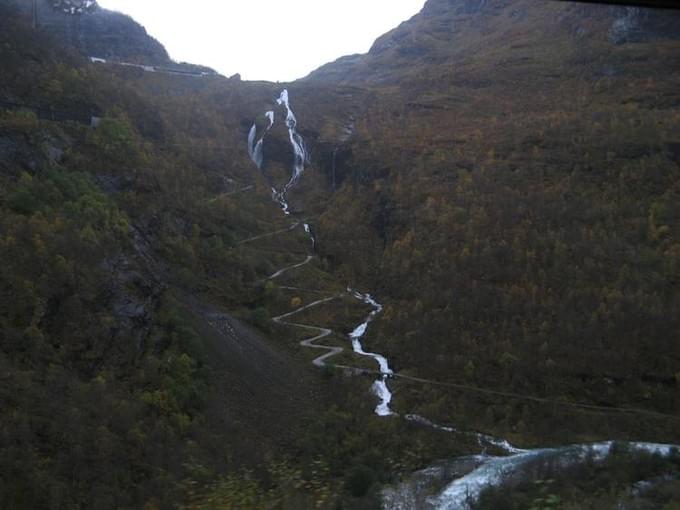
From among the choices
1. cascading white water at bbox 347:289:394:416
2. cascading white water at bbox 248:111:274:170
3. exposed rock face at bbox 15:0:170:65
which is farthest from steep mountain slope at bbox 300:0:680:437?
exposed rock face at bbox 15:0:170:65

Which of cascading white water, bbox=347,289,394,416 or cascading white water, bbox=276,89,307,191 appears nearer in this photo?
cascading white water, bbox=347,289,394,416

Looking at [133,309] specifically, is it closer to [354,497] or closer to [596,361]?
[354,497]

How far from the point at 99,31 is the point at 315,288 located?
4496 cm

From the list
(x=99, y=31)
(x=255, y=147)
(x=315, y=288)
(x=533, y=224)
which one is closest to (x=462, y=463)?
(x=533, y=224)

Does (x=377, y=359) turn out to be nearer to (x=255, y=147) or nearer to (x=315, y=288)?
(x=315, y=288)

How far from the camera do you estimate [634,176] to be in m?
24.3

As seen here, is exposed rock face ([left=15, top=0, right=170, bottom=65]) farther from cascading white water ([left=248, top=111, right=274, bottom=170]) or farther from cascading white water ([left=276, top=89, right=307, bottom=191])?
cascading white water ([left=248, top=111, right=274, bottom=170])

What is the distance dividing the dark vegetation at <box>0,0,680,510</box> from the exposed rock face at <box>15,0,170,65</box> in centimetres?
2380

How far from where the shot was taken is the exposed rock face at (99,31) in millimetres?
53341

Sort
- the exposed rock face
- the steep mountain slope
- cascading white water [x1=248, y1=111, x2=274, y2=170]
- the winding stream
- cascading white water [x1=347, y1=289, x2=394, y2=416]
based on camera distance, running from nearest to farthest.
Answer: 1. the winding stream
2. cascading white water [x1=347, y1=289, x2=394, y2=416]
3. the steep mountain slope
4. cascading white water [x1=248, y1=111, x2=274, y2=170]
5. the exposed rock face

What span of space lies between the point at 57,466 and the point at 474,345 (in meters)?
12.0

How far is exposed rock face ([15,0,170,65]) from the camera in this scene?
53.3m

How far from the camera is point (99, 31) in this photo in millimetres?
56719

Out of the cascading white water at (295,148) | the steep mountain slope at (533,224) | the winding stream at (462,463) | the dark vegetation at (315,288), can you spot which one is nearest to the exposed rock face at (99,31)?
the cascading white water at (295,148)
